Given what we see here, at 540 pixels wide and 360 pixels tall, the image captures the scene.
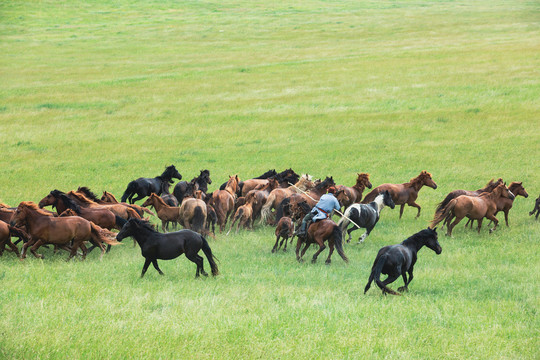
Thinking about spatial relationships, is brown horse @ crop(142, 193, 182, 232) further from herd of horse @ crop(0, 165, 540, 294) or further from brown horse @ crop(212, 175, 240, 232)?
brown horse @ crop(212, 175, 240, 232)

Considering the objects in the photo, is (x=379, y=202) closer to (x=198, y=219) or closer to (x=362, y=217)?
(x=362, y=217)

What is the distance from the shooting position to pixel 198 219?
16.9 metres

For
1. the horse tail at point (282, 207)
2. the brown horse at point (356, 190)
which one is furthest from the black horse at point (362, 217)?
the brown horse at point (356, 190)

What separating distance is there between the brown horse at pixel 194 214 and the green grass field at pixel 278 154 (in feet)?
2.73

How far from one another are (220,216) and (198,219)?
1.80 meters

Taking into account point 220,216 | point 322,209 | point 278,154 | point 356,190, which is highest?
point 322,209

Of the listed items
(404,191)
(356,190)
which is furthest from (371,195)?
(404,191)

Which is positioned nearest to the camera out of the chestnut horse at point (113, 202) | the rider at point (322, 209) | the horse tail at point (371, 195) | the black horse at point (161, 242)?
the black horse at point (161, 242)

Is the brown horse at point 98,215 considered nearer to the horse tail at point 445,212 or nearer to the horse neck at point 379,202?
the horse neck at point 379,202

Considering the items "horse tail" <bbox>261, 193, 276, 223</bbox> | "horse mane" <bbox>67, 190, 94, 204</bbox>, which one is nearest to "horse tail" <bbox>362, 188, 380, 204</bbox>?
"horse tail" <bbox>261, 193, 276, 223</bbox>

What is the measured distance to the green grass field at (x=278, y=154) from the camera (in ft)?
30.3

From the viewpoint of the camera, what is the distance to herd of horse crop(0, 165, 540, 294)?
12.8 meters

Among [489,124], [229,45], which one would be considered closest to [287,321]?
[489,124]

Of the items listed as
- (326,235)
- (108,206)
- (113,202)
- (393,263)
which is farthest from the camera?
(113,202)
